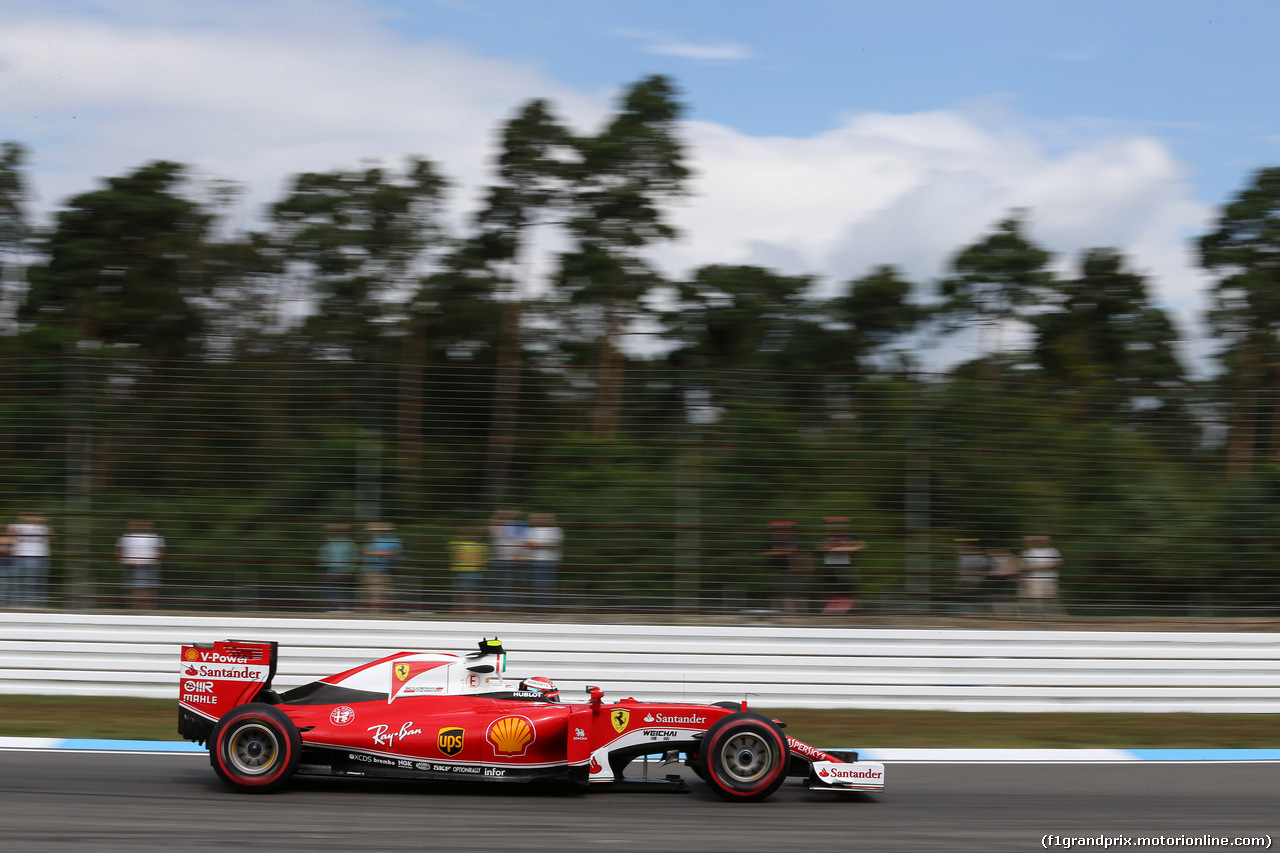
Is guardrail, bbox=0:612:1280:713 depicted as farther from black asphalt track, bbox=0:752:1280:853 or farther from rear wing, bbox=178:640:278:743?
rear wing, bbox=178:640:278:743

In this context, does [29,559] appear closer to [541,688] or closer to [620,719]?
[541,688]

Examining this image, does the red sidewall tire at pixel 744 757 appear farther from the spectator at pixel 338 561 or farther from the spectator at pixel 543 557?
the spectator at pixel 338 561

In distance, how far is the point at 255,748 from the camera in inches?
259

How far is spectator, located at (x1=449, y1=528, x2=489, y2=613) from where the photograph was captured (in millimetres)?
10492

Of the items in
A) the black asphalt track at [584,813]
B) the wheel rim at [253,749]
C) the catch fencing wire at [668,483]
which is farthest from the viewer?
the catch fencing wire at [668,483]

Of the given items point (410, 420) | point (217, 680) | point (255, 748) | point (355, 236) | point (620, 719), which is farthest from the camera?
point (355, 236)

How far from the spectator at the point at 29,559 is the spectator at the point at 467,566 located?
3.71m

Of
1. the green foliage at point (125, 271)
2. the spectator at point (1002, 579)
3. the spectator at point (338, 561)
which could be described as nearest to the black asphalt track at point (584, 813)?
the spectator at point (1002, 579)

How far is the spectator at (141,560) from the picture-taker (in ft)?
34.5

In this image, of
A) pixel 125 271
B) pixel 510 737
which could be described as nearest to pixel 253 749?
pixel 510 737

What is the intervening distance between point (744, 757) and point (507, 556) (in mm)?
4460

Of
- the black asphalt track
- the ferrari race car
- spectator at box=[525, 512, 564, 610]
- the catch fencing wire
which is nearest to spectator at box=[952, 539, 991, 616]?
the catch fencing wire

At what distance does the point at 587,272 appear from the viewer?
16.9 metres

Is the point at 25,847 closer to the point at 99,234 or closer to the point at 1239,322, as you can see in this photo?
the point at 99,234
